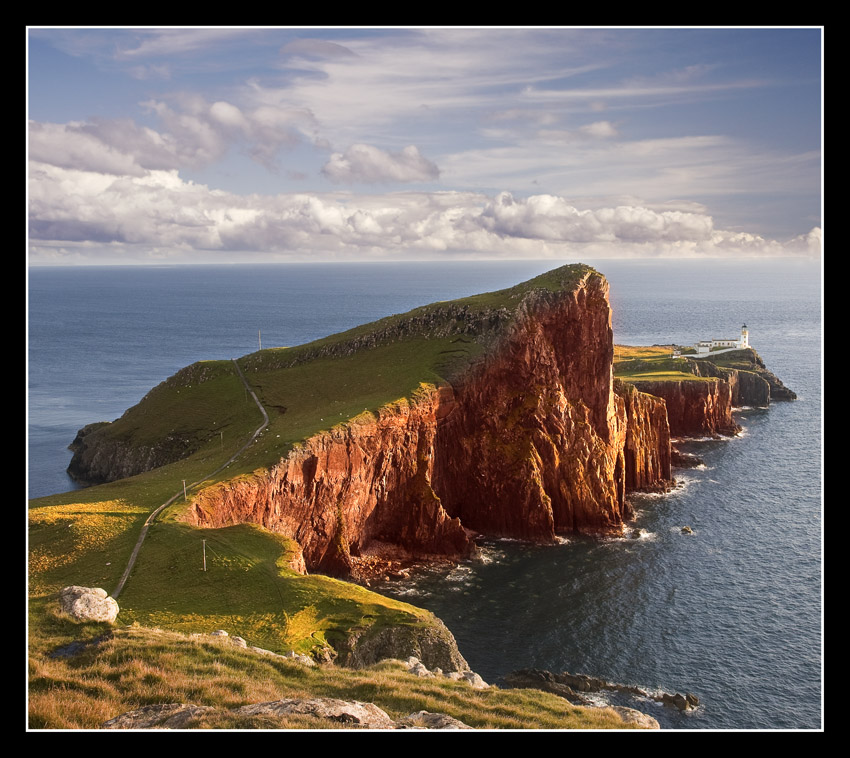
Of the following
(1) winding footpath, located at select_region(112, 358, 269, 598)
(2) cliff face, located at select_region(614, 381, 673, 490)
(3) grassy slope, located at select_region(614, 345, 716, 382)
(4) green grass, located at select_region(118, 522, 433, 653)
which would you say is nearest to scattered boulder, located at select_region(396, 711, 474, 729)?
(4) green grass, located at select_region(118, 522, 433, 653)

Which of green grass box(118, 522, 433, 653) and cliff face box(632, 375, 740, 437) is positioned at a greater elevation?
cliff face box(632, 375, 740, 437)

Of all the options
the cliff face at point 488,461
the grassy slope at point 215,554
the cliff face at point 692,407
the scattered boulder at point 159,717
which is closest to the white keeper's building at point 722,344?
the cliff face at point 692,407

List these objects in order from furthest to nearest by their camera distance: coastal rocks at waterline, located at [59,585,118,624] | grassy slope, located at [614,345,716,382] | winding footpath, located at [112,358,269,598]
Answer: grassy slope, located at [614,345,716,382] → winding footpath, located at [112,358,269,598] → coastal rocks at waterline, located at [59,585,118,624]

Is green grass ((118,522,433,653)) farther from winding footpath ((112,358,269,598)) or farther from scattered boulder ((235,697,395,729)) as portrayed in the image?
scattered boulder ((235,697,395,729))

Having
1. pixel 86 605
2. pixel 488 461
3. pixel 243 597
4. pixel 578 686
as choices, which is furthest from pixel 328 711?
pixel 488 461

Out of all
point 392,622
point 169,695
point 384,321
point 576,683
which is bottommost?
point 576,683

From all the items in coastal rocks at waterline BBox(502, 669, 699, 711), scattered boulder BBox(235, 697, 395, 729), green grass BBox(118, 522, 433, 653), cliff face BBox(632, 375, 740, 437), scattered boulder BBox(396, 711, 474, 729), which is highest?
cliff face BBox(632, 375, 740, 437)

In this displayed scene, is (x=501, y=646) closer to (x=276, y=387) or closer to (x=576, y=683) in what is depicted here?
(x=576, y=683)

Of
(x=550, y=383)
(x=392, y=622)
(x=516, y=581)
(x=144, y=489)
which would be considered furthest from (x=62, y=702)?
Result: (x=550, y=383)
